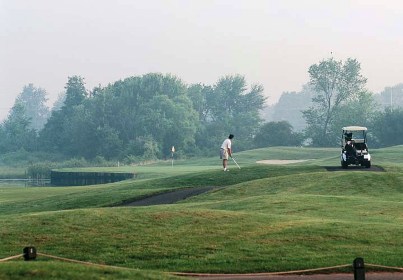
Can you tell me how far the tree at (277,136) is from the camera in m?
139

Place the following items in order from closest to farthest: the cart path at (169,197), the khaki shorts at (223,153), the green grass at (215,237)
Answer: the green grass at (215,237) < the cart path at (169,197) < the khaki shorts at (223,153)

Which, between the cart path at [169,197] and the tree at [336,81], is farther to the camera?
the tree at [336,81]

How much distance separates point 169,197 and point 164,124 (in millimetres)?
107676

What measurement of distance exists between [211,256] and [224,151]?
26.9m

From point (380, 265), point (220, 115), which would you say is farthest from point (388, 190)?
point (220, 115)

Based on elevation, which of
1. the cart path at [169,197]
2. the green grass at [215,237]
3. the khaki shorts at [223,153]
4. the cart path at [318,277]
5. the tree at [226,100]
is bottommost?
the cart path at [318,277]

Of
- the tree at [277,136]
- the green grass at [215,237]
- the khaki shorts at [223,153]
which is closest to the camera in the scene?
the green grass at [215,237]

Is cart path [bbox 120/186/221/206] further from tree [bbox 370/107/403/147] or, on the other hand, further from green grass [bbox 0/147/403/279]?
tree [bbox 370/107/403/147]

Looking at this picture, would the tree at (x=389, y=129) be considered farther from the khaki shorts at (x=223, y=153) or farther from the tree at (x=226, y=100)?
the khaki shorts at (x=223, y=153)

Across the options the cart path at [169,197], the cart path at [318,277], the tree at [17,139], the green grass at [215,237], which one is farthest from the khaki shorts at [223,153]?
the tree at [17,139]

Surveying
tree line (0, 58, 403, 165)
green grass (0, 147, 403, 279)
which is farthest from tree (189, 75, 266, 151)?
green grass (0, 147, 403, 279)

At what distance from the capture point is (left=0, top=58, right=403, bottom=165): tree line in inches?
5541

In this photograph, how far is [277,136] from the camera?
462 ft

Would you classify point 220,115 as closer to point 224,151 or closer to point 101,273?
point 224,151
